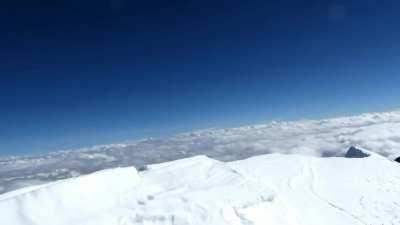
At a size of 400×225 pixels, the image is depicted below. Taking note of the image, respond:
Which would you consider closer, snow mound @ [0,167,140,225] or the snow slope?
snow mound @ [0,167,140,225]

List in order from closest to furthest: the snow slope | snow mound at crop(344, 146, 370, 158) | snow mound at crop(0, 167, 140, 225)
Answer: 1. snow mound at crop(0, 167, 140, 225)
2. the snow slope
3. snow mound at crop(344, 146, 370, 158)

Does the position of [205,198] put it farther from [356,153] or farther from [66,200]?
[356,153]

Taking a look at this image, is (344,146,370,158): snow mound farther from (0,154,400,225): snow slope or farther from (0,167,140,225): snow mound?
(0,167,140,225): snow mound

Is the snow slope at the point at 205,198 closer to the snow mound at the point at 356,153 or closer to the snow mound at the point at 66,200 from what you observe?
the snow mound at the point at 66,200

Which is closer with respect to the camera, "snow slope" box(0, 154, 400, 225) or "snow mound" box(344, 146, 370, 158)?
"snow slope" box(0, 154, 400, 225)

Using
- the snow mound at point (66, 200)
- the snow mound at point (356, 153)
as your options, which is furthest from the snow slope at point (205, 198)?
the snow mound at point (356, 153)

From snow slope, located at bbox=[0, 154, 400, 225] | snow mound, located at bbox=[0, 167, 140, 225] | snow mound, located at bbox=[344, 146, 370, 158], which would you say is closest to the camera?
snow mound, located at bbox=[0, 167, 140, 225]

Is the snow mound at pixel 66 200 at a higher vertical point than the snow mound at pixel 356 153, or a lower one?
→ higher

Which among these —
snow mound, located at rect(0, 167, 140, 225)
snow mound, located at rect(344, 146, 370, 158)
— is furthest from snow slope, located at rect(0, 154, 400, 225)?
snow mound, located at rect(344, 146, 370, 158)

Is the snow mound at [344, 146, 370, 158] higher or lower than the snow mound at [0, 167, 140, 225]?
lower

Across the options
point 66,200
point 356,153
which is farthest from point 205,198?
point 356,153
